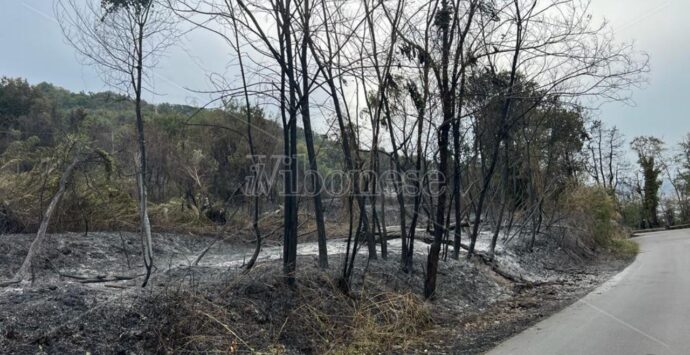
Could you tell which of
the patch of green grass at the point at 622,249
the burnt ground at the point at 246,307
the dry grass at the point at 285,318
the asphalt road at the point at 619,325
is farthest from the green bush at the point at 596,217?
the dry grass at the point at 285,318

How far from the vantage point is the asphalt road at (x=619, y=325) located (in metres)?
6.75

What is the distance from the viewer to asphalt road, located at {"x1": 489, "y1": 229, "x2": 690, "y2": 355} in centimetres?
675

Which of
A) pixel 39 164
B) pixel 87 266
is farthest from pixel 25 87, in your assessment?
pixel 87 266

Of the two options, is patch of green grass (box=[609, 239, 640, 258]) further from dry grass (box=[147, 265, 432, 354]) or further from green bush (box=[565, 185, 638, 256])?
dry grass (box=[147, 265, 432, 354])

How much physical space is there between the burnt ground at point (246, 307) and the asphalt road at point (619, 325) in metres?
0.48

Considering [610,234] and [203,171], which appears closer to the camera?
[203,171]

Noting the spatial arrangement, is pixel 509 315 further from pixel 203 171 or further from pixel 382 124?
pixel 203 171

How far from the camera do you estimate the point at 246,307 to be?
23.1 ft

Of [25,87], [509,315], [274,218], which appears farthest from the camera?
[25,87]

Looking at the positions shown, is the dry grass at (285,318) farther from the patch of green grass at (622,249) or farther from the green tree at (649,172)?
the green tree at (649,172)

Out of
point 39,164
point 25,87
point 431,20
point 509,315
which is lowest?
point 509,315

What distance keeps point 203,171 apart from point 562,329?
16.7 meters

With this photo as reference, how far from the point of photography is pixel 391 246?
1413 cm

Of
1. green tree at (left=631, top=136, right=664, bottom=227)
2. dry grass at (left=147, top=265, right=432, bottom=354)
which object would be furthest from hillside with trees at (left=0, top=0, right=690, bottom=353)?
green tree at (left=631, top=136, right=664, bottom=227)
